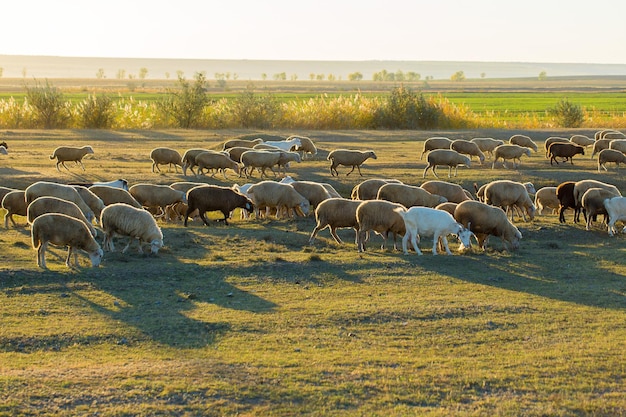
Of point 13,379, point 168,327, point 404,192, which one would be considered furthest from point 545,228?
point 13,379

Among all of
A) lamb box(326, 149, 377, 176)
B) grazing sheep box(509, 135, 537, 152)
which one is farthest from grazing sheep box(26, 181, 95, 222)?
grazing sheep box(509, 135, 537, 152)

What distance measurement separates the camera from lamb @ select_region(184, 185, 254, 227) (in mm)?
19484

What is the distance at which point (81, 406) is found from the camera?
29.2 ft

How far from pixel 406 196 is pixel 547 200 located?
524cm

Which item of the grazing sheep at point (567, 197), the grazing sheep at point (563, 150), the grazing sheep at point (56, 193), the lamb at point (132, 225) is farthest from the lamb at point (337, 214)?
the grazing sheep at point (563, 150)

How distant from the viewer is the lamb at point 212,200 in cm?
1948

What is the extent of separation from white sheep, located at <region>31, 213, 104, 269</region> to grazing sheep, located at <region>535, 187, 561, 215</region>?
12.9 meters

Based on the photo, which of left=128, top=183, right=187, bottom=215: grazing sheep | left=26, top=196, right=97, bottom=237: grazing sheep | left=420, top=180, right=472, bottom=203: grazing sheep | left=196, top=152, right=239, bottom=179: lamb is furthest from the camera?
left=196, top=152, right=239, bottom=179: lamb

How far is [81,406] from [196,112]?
41.5m

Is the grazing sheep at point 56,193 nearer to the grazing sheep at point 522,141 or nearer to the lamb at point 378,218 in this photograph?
the lamb at point 378,218

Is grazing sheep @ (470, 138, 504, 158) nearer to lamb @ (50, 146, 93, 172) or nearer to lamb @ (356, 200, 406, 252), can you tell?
lamb @ (50, 146, 93, 172)

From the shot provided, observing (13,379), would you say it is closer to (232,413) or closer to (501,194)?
(232,413)

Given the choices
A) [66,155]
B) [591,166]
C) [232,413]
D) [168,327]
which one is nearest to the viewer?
[232,413]

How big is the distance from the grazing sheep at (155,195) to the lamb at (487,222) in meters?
6.75
